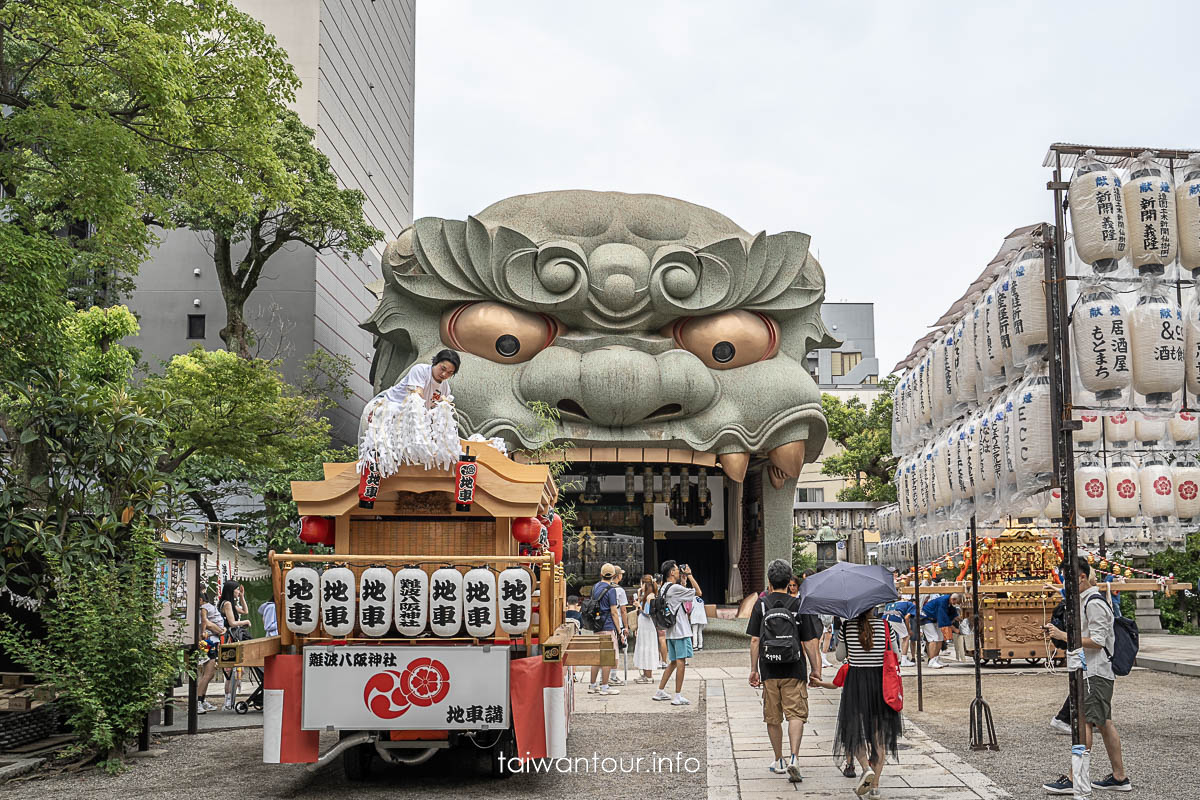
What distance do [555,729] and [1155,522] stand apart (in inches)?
612

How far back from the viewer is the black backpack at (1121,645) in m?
7.78

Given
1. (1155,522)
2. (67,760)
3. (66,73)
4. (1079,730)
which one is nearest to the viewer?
(1079,730)

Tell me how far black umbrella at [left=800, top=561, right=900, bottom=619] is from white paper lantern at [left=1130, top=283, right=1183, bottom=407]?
561 centimetres

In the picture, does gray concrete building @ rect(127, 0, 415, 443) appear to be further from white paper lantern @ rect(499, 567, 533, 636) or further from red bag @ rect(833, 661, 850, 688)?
red bag @ rect(833, 661, 850, 688)

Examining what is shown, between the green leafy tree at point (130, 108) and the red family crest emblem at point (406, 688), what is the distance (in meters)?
5.99

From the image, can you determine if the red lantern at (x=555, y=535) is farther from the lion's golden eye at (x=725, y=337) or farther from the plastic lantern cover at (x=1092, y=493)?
the lion's golden eye at (x=725, y=337)

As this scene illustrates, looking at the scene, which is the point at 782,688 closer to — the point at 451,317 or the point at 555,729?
the point at 555,729

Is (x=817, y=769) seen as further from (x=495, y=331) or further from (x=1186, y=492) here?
(x=495, y=331)

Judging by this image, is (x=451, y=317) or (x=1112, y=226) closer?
(x=1112, y=226)

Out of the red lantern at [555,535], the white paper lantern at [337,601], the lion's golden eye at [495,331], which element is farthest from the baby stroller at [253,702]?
the lion's golden eye at [495,331]

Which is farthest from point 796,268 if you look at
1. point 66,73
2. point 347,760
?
point 347,760

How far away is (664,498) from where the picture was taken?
27.0 m

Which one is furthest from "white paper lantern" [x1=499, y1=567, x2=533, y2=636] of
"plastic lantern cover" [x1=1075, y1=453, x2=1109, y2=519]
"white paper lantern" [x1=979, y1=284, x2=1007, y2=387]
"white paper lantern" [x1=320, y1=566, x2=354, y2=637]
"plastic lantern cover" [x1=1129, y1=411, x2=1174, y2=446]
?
"plastic lantern cover" [x1=1129, y1=411, x2=1174, y2=446]

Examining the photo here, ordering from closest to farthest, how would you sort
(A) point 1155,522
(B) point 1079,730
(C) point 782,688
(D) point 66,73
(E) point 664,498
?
(B) point 1079,730 → (C) point 782,688 → (D) point 66,73 → (A) point 1155,522 → (E) point 664,498
